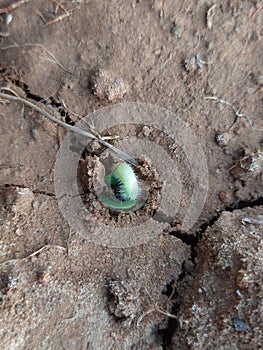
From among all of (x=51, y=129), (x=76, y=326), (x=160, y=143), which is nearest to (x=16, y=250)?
(x=76, y=326)

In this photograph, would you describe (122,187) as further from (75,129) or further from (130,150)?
(75,129)

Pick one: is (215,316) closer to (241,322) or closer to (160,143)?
(241,322)

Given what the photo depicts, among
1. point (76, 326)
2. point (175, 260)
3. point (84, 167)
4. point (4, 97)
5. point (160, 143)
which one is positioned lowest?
point (76, 326)

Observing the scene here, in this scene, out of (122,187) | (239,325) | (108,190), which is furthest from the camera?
(108,190)

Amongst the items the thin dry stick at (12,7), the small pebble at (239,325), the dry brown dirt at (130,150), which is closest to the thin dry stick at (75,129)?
the dry brown dirt at (130,150)

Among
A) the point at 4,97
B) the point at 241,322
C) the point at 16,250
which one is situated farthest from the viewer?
the point at 4,97

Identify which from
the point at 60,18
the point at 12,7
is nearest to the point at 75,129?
the point at 60,18
